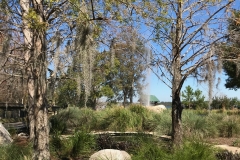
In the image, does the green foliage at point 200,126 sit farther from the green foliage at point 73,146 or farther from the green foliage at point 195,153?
the green foliage at point 195,153

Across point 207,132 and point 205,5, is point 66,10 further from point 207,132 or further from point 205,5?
point 207,132

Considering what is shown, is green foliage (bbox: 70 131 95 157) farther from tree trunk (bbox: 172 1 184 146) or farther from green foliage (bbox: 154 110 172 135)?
green foliage (bbox: 154 110 172 135)

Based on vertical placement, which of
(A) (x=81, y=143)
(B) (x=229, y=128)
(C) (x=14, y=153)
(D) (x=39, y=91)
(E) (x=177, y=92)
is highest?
(E) (x=177, y=92)

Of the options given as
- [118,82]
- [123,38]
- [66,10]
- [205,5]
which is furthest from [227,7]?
[118,82]

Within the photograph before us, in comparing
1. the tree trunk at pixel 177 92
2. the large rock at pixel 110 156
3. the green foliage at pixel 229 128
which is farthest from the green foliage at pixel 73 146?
the green foliage at pixel 229 128

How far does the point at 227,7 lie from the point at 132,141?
3943 millimetres

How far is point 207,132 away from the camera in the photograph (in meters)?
12.2

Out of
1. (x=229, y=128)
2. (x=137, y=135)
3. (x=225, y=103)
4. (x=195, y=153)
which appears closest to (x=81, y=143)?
(x=137, y=135)

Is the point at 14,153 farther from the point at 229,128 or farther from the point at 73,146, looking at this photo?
the point at 229,128

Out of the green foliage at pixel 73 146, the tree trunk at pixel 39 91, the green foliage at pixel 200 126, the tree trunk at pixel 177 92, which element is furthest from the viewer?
the green foliage at pixel 200 126

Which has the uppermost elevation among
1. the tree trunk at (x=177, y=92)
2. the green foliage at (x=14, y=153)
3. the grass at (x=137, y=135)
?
the tree trunk at (x=177, y=92)

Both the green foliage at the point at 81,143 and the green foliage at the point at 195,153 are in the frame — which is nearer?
the green foliage at the point at 195,153

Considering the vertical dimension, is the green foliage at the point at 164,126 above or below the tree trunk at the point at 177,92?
below

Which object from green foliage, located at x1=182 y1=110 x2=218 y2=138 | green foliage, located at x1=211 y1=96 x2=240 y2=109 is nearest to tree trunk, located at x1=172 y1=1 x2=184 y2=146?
green foliage, located at x1=182 y1=110 x2=218 y2=138
